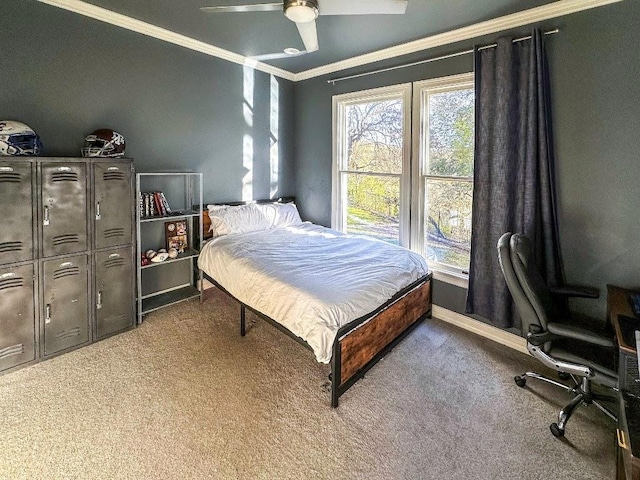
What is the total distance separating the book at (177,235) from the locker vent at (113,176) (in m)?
0.82

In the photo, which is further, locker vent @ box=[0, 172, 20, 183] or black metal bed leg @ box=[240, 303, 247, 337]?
black metal bed leg @ box=[240, 303, 247, 337]

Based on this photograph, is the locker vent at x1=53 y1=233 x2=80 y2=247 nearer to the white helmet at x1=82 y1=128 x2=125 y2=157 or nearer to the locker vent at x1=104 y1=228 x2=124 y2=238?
the locker vent at x1=104 y1=228 x2=124 y2=238

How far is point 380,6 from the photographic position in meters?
2.02

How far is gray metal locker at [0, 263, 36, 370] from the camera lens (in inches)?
92.6

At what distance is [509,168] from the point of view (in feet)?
9.05

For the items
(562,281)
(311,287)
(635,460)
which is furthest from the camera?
(562,281)

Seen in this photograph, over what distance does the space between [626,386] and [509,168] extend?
5.65 ft

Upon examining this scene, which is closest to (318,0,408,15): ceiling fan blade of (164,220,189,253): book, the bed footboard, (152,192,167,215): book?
the bed footboard

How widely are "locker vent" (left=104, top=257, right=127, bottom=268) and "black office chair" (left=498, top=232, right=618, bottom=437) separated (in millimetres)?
2983

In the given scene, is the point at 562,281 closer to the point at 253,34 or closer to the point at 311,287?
the point at 311,287

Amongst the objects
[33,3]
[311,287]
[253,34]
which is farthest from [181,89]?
[311,287]

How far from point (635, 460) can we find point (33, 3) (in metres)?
4.34

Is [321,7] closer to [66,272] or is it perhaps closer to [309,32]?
[309,32]

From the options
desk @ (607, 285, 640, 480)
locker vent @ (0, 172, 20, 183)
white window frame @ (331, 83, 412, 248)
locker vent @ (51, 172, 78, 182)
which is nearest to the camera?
desk @ (607, 285, 640, 480)
